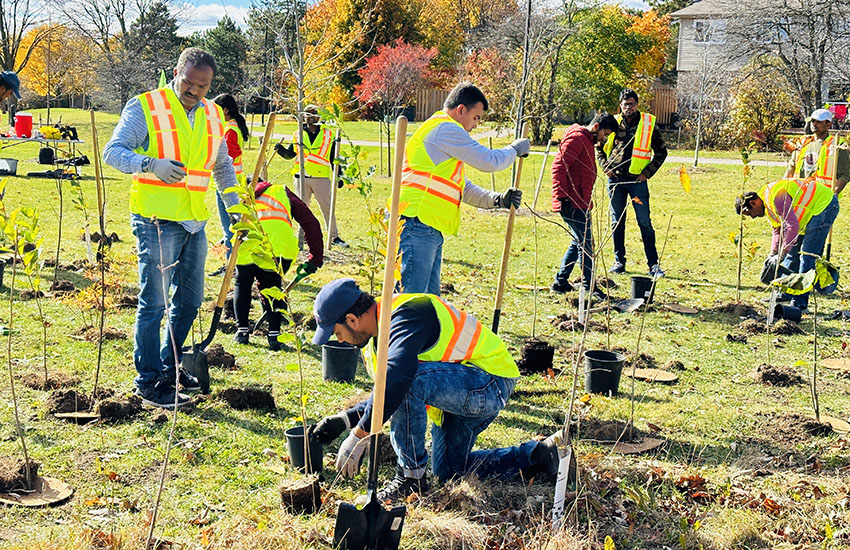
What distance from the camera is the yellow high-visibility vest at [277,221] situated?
6302 millimetres

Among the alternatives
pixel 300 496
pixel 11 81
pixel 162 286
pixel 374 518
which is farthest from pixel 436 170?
pixel 11 81

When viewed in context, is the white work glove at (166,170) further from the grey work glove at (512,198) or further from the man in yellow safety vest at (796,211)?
the man in yellow safety vest at (796,211)

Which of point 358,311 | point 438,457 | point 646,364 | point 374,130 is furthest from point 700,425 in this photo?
point 374,130

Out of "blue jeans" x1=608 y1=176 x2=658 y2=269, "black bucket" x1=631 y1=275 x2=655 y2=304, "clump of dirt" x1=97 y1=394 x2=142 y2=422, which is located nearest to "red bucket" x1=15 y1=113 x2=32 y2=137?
"blue jeans" x1=608 y1=176 x2=658 y2=269

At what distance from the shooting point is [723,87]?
29156 mm

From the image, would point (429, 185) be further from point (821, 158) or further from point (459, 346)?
point (821, 158)

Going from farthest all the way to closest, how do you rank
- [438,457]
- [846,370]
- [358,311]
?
[846,370] → [438,457] → [358,311]

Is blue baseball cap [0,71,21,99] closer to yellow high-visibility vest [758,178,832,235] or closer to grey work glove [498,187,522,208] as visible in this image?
grey work glove [498,187,522,208]

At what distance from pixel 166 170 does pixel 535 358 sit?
292 centimetres

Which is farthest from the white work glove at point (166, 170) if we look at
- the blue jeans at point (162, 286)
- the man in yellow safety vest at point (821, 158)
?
the man in yellow safety vest at point (821, 158)

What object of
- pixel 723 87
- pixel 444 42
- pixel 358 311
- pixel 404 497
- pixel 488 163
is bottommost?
pixel 404 497

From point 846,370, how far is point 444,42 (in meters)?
38.0

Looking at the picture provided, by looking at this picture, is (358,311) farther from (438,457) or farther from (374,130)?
(374,130)

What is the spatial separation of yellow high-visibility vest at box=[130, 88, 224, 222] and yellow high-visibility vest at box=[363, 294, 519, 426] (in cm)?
167
